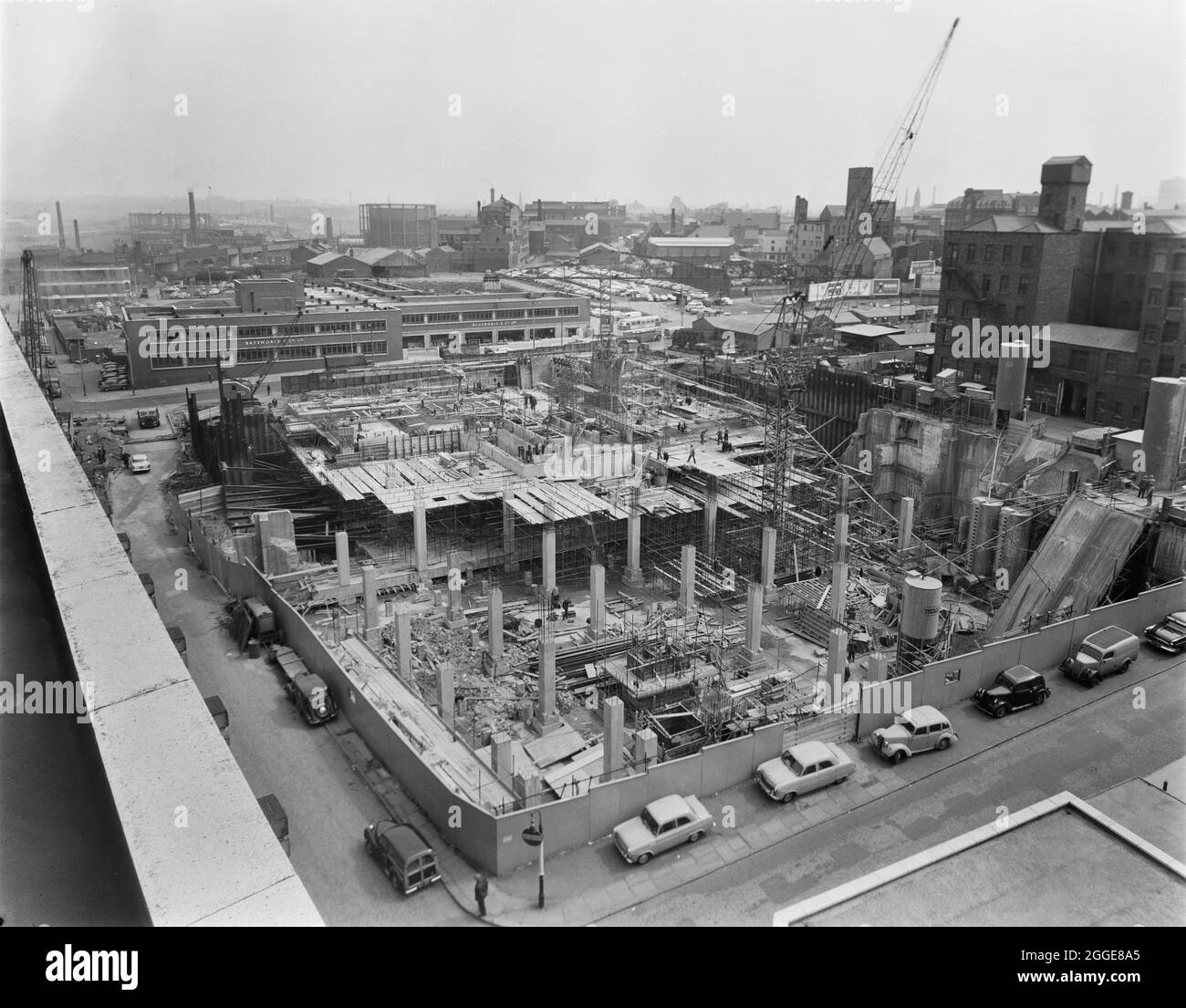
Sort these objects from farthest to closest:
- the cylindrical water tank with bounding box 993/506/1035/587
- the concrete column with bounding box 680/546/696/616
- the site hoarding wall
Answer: the cylindrical water tank with bounding box 993/506/1035/587
the concrete column with bounding box 680/546/696/616
the site hoarding wall

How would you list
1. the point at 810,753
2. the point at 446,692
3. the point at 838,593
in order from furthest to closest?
the point at 838,593 → the point at 446,692 → the point at 810,753

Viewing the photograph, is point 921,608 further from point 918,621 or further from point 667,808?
point 667,808

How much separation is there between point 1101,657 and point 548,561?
Result: 10543 mm

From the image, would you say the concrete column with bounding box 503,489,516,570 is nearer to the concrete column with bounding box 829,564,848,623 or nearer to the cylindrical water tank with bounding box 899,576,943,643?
the concrete column with bounding box 829,564,848,623

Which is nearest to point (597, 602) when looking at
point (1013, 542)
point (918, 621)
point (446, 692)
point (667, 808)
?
point (446, 692)

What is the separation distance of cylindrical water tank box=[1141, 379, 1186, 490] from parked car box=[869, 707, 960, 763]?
11.5 m

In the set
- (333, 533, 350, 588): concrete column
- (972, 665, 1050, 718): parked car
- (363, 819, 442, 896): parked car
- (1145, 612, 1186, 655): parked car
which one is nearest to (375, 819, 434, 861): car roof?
(363, 819, 442, 896): parked car

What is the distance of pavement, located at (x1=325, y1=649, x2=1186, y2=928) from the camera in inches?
415

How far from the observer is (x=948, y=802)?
12.3 metres

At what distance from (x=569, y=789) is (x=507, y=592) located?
9.14m

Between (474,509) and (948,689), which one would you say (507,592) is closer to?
(474,509)

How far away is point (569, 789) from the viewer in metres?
12.2
